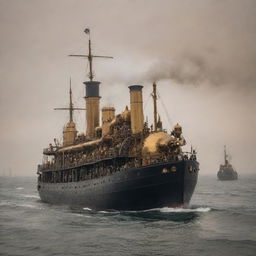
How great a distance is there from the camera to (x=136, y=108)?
128 ft

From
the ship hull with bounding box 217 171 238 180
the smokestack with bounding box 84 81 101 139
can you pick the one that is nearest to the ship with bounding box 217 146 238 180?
the ship hull with bounding box 217 171 238 180

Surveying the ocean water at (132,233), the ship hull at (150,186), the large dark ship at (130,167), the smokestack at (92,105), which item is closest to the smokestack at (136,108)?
the large dark ship at (130,167)

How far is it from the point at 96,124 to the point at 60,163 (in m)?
6.28

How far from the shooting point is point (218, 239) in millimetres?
23984

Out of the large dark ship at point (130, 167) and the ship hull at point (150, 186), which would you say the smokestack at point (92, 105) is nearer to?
the large dark ship at point (130, 167)

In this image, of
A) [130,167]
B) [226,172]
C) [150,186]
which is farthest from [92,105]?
[226,172]

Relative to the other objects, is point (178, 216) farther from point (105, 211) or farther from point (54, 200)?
point (54, 200)

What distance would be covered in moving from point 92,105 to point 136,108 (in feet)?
45.0

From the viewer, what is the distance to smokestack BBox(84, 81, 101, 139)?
51406 millimetres

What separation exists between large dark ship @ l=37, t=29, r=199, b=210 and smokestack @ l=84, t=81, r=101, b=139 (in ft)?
7.35

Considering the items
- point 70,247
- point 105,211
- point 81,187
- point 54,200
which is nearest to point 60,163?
point 54,200

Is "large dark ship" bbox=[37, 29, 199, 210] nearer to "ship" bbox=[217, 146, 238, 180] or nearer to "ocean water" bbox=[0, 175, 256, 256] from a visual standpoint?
"ocean water" bbox=[0, 175, 256, 256]

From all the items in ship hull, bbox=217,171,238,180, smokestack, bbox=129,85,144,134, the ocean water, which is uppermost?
smokestack, bbox=129,85,144,134

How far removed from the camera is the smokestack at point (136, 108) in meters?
38.4
